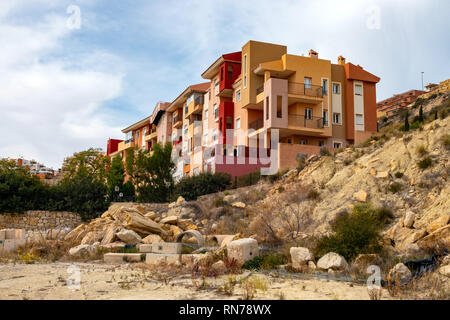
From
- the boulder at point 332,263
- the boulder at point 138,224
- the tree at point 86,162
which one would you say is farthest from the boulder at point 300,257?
the tree at point 86,162

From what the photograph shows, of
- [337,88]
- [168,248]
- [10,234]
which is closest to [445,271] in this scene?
[168,248]

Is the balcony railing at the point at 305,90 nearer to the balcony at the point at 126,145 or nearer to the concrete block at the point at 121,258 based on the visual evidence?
the concrete block at the point at 121,258

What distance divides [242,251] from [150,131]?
52096mm

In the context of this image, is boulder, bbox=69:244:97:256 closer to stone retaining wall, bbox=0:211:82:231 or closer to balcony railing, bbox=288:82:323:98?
stone retaining wall, bbox=0:211:82:231

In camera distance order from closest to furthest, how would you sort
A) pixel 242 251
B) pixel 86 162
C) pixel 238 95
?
pixel 242 251, pixel 238 95, pixel 86 162

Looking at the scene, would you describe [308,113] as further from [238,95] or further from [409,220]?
[409,220]

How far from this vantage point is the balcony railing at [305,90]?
35.2 m

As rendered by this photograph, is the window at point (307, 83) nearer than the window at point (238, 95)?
Yes

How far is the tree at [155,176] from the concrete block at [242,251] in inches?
983

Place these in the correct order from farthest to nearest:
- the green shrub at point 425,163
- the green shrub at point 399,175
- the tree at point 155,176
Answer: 1. the tree at point 155,176
2. the green shrub at point 399,175
3. the green shrub at point 425,163

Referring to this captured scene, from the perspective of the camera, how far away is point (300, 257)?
12523 millimetres

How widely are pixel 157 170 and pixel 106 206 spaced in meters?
5.50

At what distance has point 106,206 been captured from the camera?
35.8 m

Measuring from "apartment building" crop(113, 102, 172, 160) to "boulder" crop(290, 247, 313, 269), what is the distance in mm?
40370
